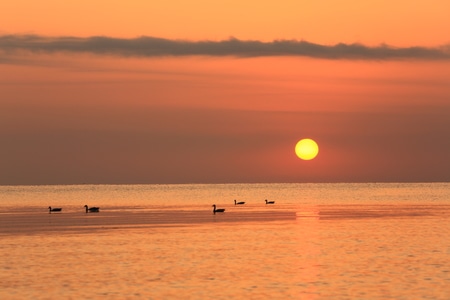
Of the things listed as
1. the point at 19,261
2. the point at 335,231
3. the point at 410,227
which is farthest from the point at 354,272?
the point at 410,227

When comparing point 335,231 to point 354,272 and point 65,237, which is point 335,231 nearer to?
point 65,237

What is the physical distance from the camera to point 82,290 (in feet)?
111

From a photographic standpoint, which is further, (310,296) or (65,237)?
(65,237)

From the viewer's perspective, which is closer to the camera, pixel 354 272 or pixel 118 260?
pixel 354 272

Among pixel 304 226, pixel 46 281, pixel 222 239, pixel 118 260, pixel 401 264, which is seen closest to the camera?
pixel 46 281

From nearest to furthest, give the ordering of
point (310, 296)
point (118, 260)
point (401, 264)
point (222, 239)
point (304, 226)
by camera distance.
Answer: point (310, 296) → point (401, 264) → point (118, 260) → point (222, 239) → point (304, 226)

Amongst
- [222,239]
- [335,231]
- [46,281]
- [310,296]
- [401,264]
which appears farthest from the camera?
[335,231]

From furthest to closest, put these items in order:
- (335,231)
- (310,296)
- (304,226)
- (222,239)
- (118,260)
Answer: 1. (304,226)
2. (335,231)
3. (222,239)
4. (118,260)
5. (310,296)

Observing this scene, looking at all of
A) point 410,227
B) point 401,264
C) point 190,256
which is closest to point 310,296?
point 401,264

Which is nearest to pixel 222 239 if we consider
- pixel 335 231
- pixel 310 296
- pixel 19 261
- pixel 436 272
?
pixel 335 231

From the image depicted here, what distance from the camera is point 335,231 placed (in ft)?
206

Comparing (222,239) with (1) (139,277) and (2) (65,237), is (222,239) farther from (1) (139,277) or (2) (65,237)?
(1) (139,277)

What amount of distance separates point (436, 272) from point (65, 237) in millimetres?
29204

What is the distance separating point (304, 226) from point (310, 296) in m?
37.1
